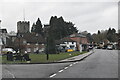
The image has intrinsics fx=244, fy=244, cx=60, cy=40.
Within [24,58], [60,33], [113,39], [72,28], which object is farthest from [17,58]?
[113,39]

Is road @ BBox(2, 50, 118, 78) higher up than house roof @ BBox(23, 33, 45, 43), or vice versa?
house roof @ BBox(23, 33, 45, 43)

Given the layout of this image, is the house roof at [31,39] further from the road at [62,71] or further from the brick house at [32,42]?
the road at [62,71]

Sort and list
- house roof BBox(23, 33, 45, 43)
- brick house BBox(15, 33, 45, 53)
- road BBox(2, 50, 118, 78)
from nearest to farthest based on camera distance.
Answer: road BBox(2, 50, 118, 78)
brick house BBox(15, 33, 45, 53)
house roof BBox(23, 33, 45, 43)

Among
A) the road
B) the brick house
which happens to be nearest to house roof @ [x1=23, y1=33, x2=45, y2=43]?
the brick house

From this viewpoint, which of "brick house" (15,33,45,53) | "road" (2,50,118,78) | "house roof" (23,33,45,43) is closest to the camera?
"road" (2,50,118,78)

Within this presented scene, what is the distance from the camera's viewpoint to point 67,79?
458 inches

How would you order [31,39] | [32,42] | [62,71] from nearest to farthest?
[62,71] → [32,42] → [31,39]

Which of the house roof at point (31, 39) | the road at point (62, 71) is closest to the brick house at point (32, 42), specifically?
the house roof at point (31, 39)

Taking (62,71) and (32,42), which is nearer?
(62,71)

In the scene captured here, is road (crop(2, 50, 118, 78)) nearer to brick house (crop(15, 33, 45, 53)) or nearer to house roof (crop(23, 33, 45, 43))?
brick house (crop(15, 33, 45, 53))

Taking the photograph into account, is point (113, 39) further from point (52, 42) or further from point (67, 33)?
point (52, 42)

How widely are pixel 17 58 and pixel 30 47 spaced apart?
5570cm

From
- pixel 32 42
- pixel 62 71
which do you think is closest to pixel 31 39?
pixel 32 42

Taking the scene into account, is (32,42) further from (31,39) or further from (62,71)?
(62,71)
